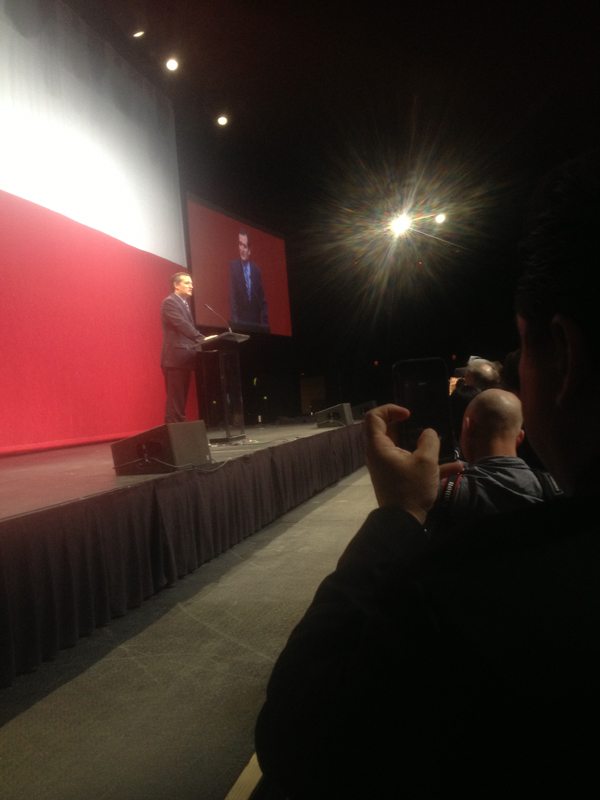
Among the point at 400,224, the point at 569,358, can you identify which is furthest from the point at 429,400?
the point at 400,224

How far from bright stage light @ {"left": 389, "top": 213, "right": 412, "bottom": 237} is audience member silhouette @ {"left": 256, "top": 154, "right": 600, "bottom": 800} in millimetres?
7688

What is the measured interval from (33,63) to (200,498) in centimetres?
316

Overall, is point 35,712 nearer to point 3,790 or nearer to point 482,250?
point 3,790

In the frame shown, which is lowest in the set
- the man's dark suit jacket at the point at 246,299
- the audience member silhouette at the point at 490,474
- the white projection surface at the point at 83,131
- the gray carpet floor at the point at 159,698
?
the gray carpet floor at the point at 159,698

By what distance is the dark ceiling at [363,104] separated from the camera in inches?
159

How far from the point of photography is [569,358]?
0.37m

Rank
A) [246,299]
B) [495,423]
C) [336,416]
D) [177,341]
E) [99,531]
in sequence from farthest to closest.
Answer: [246,299], [336,416], [177,341], [99,531], [495,423]

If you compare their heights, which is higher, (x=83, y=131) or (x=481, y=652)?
(x=83, y=131)

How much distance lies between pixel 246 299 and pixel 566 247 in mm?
6012

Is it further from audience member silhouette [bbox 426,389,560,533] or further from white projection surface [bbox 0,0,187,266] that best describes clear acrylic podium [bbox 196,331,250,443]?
audience member silhouette [bbox 426,389,560,533]

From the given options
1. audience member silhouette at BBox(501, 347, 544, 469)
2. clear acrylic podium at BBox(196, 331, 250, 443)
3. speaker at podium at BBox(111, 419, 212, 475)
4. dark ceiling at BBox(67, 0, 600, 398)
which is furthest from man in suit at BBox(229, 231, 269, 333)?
audience member silhouette at BBox(501, 347, 544, 469)

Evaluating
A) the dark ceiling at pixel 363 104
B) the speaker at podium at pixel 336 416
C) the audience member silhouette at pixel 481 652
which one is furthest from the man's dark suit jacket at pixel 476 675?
the speaker at podium at pixel 336 416

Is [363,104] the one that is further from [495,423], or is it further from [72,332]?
[495,423]

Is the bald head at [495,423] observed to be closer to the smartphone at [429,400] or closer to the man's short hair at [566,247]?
the smartphone at [429,400]
